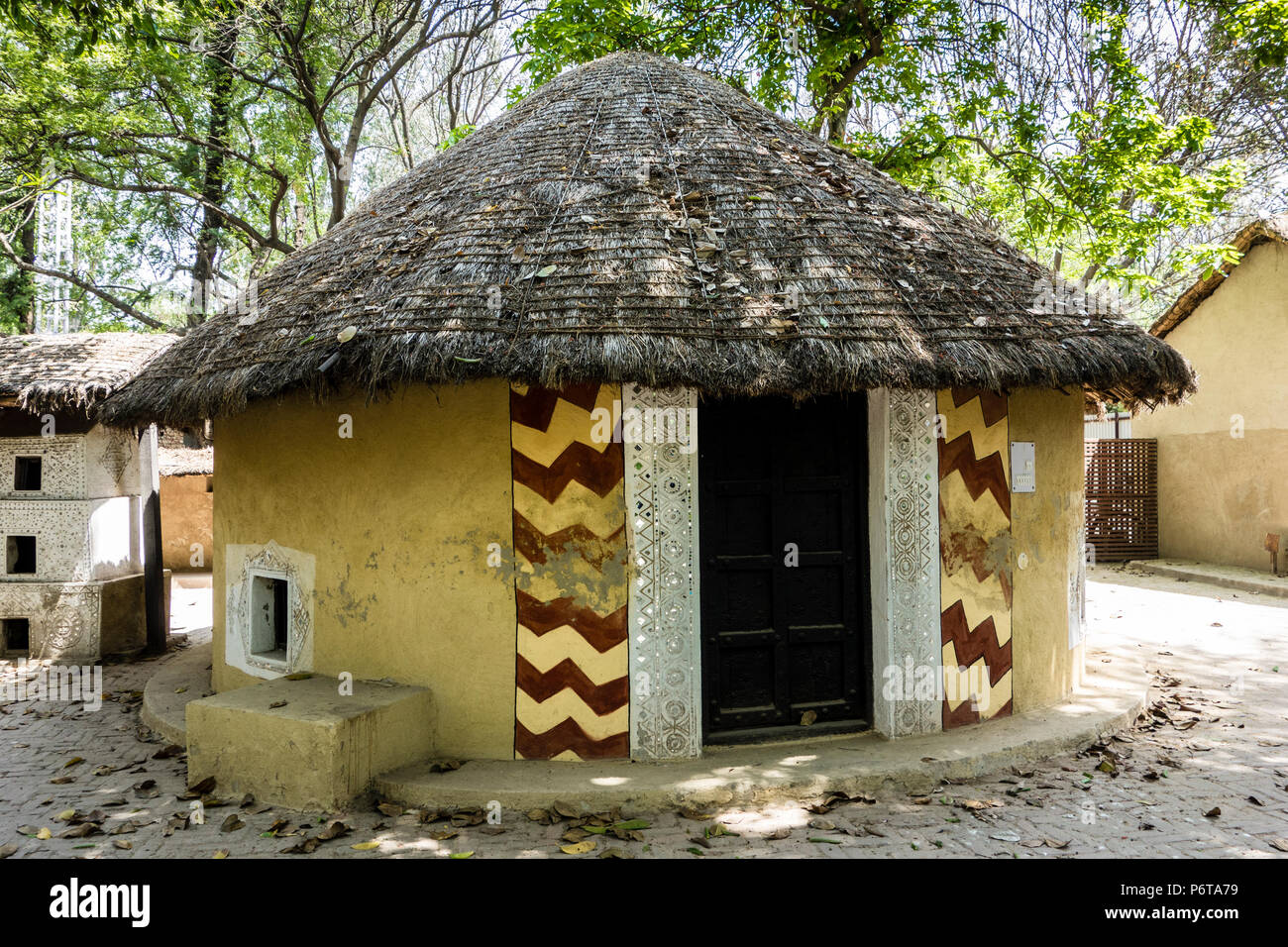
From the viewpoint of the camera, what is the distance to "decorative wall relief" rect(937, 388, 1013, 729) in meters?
5.23

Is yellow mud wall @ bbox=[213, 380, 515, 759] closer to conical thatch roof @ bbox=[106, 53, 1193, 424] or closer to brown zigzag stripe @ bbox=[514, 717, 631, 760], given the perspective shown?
brown zigzag stripe @ bbox=[514, 717, 631, 760]

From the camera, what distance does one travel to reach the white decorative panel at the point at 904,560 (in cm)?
506

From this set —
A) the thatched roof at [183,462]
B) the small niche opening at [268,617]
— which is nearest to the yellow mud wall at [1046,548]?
the small niche opening at [268,617]

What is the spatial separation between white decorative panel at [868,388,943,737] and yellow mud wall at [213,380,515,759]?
222 centimetres

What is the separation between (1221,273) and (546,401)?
1155cm

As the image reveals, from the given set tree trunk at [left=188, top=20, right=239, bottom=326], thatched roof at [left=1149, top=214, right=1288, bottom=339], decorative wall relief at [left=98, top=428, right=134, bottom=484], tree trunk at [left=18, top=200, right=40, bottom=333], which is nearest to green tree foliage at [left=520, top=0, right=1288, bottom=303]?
thatched roof at [left=1149, top=214, right=1288, bottom=339]

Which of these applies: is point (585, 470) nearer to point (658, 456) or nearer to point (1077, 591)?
point (658, 456)

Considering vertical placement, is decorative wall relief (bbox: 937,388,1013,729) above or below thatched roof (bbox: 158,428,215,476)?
below

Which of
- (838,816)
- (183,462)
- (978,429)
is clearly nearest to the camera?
(838,816)

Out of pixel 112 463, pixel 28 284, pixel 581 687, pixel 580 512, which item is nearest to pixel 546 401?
pixel 580 512

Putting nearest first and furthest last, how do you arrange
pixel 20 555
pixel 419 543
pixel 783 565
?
pixel 419 543 → pixel 783 565 → pixel 20 555

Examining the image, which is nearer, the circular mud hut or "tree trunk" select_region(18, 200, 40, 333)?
the circular mud hut

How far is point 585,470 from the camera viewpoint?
4785 millimetres

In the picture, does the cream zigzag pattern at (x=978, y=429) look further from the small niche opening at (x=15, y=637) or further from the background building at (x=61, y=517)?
the small niche opening at (x=15, y=637)
